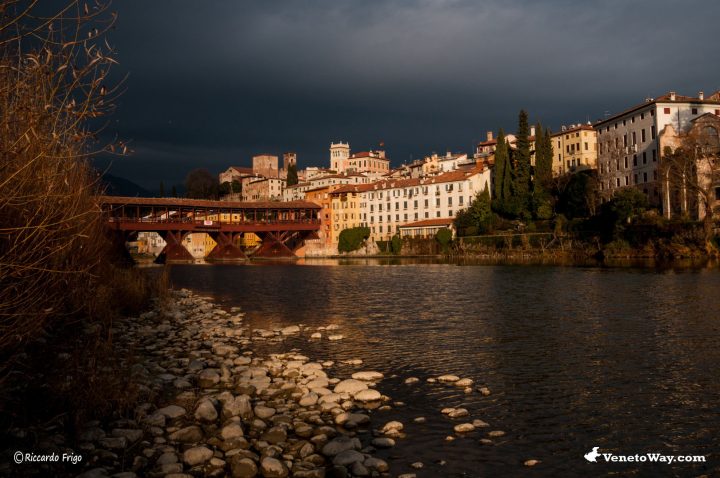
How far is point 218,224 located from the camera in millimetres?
90688

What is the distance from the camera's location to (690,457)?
753 cm

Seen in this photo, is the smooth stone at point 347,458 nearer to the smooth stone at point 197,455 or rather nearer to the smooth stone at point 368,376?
the smooth stone at point 197,455

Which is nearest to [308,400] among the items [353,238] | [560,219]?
[560,219]

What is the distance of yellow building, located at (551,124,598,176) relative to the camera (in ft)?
282

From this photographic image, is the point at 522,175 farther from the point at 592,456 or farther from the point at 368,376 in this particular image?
the point at 592,456

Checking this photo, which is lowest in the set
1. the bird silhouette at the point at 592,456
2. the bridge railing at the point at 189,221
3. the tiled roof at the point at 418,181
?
the bird silhouette at the point at 592,456

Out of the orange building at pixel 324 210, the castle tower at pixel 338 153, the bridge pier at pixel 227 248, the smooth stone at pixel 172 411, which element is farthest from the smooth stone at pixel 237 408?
the castle tower at pixel 338 153

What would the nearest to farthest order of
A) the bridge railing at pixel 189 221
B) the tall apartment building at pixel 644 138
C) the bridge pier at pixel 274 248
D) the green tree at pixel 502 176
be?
the tall apartment building at pixel 644 138 → the green tree at pixel 502 176 → the bridge railing at pixel 189 221 → the bridge pier at pixel 274 248

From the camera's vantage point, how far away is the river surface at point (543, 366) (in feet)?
25.6

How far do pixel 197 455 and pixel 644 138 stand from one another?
7101cm

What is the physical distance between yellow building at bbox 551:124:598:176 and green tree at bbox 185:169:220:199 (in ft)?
316

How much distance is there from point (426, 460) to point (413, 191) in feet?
300

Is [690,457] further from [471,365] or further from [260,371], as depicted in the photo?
[260,371]

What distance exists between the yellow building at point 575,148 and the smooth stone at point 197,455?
8688cm
